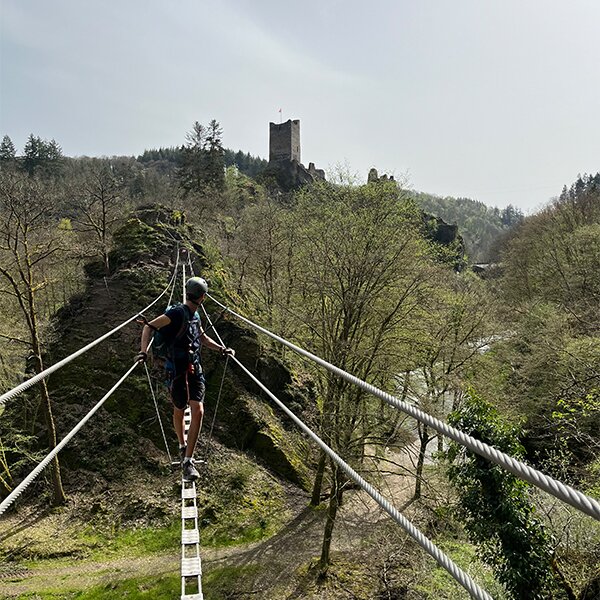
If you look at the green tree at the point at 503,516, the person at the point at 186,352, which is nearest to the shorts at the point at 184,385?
the person at the point at 186,352

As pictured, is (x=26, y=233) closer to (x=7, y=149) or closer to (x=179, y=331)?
(x=179, y=331)

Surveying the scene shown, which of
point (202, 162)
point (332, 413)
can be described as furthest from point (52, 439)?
point (202, 162)

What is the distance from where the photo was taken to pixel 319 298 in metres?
14.2

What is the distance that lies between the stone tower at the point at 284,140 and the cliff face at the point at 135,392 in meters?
50.1

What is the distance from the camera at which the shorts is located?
4.43 m

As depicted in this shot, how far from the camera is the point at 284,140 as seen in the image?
63.9m

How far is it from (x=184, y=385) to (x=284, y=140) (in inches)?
2529

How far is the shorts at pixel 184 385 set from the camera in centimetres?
443

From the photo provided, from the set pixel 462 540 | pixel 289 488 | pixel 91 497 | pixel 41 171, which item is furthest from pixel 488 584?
pixel 41 171

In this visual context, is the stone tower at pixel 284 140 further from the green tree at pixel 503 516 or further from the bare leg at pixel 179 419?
the bare leg at pixel 179 419

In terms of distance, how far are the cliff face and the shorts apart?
9.88 metres

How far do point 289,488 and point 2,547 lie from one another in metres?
7.75

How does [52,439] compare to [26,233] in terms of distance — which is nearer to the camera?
[26,233]

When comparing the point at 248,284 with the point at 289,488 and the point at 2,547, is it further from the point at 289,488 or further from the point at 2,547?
the point at 2,547
